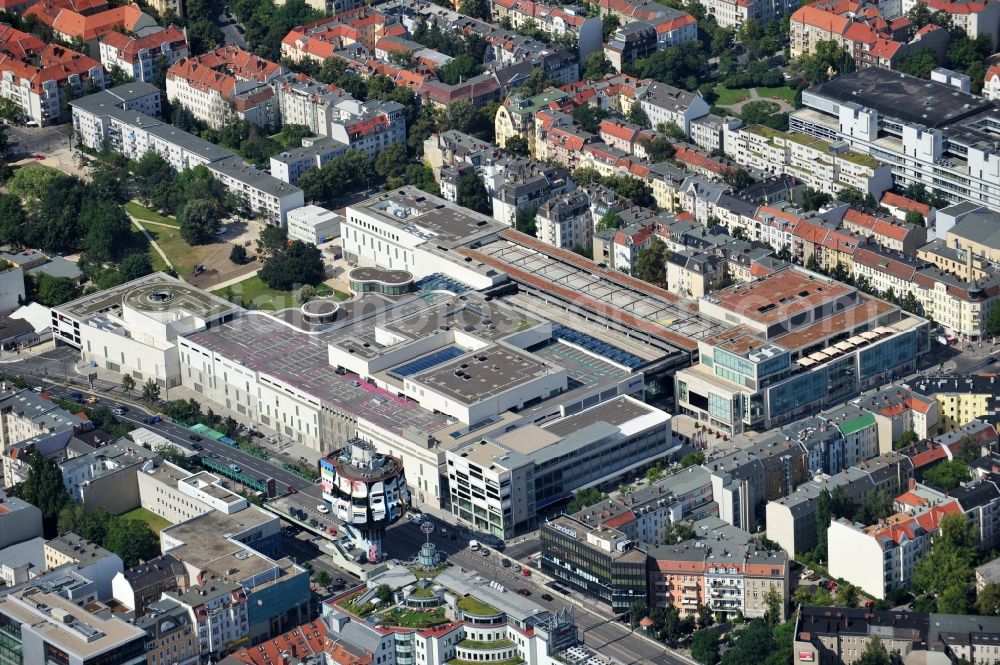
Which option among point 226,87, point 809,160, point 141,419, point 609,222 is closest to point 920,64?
point 809,160

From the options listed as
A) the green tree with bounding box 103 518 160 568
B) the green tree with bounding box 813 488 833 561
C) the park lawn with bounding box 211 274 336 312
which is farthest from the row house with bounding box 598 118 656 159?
the green tree with bounding box 103 518 160 568


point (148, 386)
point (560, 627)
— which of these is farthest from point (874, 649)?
point (148, 386)

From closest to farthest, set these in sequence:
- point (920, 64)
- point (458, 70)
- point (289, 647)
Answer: point (289, 647)
point (920, 64)
point (458, 70)

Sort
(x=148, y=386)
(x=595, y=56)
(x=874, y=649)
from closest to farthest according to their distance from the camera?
(x=874, y=649) < (x=148, y=386) < (x=595, y=56)

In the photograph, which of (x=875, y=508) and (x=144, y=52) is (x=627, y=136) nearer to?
(x=144, y=52)

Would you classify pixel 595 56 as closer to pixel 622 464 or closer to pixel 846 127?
pixel 846 127

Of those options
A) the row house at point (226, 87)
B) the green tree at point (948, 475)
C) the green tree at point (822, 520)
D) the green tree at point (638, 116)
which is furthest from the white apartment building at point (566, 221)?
the green tree at point (822, 520)

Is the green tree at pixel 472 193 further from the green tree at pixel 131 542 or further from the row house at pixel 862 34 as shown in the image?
the green tree at pixel 131 542

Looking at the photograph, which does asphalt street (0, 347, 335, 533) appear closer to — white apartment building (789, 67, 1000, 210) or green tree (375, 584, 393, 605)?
Answer: green tree (375, 584, 393, 605)
